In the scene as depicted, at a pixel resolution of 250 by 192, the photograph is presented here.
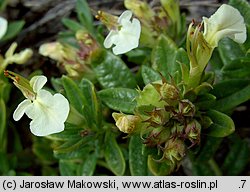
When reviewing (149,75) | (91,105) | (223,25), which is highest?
(223,25)

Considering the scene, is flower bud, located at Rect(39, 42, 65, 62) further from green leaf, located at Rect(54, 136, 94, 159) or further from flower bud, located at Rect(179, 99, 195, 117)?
flower bud, located at Rect(179, 99, 195, 117)

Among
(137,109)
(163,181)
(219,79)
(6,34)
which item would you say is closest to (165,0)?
(219,79)

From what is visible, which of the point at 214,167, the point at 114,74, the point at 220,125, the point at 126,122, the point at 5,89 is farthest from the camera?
the point at 5,89

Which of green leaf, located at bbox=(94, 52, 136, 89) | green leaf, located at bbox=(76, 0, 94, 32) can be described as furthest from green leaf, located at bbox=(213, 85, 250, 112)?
green leaf, located at bbox=(76, 0, 94, 32)

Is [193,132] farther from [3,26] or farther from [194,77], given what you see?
[3,26]

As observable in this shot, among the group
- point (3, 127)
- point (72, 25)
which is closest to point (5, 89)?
point (3, 127)

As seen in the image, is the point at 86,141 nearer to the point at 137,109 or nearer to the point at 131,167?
the point at 131,167
